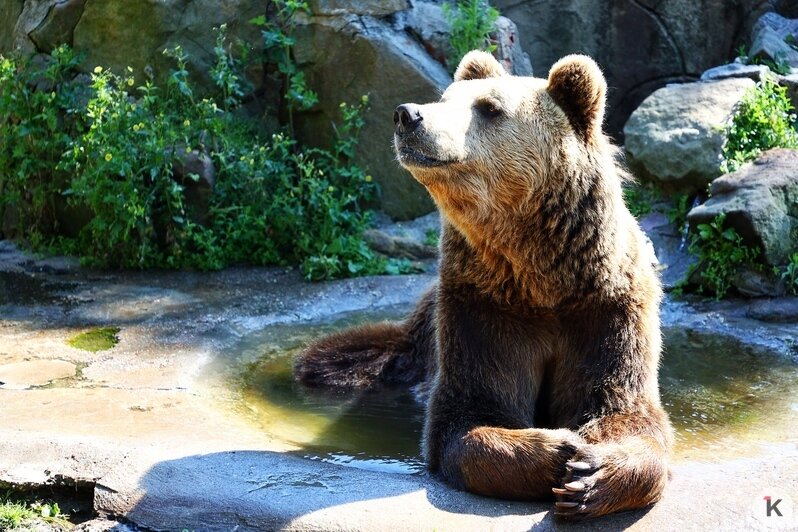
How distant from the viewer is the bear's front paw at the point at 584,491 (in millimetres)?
3520

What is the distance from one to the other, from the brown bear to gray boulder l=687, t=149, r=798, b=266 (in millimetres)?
3115

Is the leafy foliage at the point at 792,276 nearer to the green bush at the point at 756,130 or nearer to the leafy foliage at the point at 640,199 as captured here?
the green bush at the point at 756,130

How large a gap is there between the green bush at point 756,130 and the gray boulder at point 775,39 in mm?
1230

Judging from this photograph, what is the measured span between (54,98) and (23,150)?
1.80 feet

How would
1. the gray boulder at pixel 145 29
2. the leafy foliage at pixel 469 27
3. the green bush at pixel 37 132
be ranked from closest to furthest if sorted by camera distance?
the green bush at pixel 37 132 → the leafy foliage at pixel 469 27 → the gray boulder at pixel 145 29

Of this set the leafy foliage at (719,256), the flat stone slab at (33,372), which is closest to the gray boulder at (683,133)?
the leafy foliage at (719,256)

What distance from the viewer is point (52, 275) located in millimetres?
7992

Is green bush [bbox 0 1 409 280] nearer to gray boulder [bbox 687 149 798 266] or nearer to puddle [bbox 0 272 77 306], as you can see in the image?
puddle [bbox 0 272 77 306]

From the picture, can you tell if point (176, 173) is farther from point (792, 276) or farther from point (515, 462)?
point (515, 462)

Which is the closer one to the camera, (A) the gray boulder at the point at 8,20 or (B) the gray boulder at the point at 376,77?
(B) the gray boulder at the point at 376,77

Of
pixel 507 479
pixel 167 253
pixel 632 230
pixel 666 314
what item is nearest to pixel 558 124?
pixel 632 230

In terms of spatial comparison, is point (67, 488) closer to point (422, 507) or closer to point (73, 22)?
point (422, 507)

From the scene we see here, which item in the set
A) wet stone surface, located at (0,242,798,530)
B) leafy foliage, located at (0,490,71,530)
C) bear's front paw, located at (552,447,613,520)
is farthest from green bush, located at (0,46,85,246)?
bear's front paw, located at (552,447,613,520)

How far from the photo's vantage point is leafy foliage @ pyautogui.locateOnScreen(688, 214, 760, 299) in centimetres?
717
